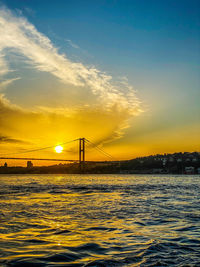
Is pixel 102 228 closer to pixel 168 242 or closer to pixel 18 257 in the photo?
pixel 168 242

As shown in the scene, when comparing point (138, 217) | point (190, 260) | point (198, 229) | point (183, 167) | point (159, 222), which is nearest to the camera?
point (190, 260)

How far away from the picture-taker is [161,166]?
14712cm

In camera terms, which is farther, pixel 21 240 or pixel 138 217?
pixel 138 217

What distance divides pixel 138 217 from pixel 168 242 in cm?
298

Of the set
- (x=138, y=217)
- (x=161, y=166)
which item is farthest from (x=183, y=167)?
(x=138, y=217)

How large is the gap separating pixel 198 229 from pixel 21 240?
4135 millimetres

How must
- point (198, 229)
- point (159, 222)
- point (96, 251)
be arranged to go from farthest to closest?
1. point (159, 222)
2. point (198, 229)
3. point (96, 251)

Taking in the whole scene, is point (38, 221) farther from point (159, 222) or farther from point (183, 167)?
point (183, 167)

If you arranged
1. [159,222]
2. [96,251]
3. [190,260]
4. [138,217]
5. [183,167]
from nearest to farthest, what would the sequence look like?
[190,260], [96,251], [159,222], [138,217], [183,167]

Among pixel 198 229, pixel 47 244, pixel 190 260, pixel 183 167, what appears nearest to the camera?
pixel 190 260

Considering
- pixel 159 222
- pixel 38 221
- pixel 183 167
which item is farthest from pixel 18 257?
pixel 183 167

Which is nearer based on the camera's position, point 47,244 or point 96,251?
point 96,251

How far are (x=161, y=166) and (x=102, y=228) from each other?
146 meters

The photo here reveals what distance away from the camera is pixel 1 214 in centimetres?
836
